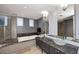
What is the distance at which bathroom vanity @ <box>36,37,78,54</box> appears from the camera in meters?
1.51

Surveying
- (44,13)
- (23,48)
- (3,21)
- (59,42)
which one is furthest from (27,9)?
(59,42)

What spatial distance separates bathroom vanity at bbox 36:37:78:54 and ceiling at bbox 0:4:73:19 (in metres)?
0.45

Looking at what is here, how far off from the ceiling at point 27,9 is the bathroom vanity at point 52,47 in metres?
0.45

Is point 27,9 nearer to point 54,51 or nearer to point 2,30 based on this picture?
point 2,30

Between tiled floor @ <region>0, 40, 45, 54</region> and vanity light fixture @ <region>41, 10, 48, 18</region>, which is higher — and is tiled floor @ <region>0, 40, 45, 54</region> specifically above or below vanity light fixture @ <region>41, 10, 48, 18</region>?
below

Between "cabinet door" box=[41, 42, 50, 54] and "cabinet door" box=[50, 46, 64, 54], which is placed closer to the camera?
"cabinet door" box=[50, 46, 64, 54]

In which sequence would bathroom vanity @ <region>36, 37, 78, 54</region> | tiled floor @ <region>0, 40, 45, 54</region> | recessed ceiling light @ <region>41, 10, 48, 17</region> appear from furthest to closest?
recessed ceiling light @ <region>41, 10, 48, 17</region>, tiled floor @ <region>0, 40, 45, 54</region>, bathroom vanity @ <region>36, 37, 78, 54</region>

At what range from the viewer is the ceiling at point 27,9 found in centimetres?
166

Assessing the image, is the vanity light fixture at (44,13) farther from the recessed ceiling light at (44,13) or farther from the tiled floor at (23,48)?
the tiled floor at (23,48)

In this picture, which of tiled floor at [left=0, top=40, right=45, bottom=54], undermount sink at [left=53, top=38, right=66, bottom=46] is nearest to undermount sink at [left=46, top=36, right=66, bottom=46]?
undermount sink at [left=53, top=38, right=66, bottom=46]

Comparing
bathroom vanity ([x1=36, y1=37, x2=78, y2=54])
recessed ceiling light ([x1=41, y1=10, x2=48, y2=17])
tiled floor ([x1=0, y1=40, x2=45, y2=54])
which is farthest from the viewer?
recessed ceiling light ([x1=41, y1=10, x2=48, y2=17])

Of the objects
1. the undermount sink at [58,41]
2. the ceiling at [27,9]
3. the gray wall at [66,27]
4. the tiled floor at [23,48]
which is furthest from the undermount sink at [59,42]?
the ceiling at [27,9]

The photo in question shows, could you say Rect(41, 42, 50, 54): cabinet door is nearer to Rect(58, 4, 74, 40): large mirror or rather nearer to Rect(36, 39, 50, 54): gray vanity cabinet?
Rect(36, 39, 50, 54): gray vanity cabinet
